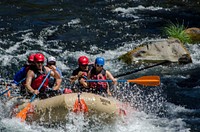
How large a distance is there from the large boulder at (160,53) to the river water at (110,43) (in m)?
0.30

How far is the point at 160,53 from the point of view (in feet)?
45.9

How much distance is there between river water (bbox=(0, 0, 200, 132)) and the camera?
33.2 ft

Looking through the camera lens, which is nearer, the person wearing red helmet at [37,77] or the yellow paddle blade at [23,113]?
the yellow paddle blade at [23,113]

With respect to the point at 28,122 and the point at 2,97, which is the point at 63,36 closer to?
the point at 2,97

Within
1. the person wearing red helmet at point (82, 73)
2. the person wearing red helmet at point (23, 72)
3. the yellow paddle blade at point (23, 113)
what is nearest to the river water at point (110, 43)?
the yellow paddle blade at point (23, 113)

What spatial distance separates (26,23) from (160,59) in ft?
19.9

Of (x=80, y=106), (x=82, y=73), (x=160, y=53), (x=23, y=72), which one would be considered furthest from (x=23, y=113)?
(x=160, y=53)

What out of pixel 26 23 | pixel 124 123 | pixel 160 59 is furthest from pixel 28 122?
pixel 26 23

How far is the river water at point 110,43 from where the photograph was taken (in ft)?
33.2

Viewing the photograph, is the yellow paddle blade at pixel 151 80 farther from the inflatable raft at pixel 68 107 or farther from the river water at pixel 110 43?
the inflatable raft at pixel 68 107

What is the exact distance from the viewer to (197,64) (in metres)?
13.6

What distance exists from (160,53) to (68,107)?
5594 mm

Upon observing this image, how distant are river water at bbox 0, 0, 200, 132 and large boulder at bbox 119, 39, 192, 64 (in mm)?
298

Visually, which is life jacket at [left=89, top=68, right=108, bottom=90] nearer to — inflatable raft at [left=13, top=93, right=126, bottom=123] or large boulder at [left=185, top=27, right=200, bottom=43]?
inflatable raft at [left=13, top=93, right=126, bottom=123]
